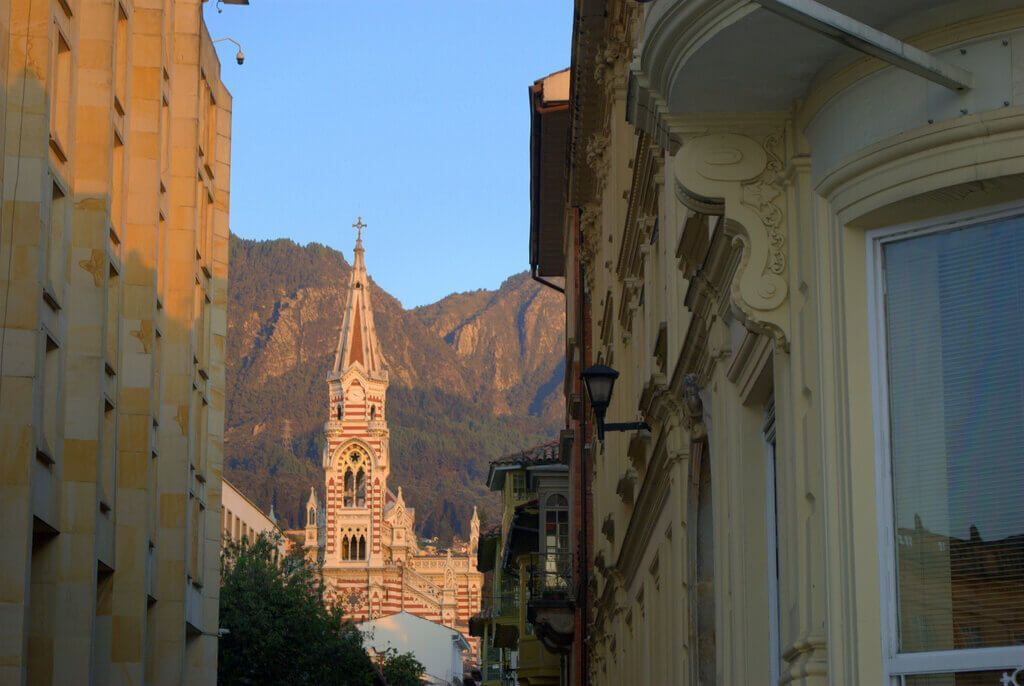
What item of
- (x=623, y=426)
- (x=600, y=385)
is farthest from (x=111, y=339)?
(x=600, y=385)

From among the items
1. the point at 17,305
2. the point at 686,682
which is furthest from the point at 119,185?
the point at 686,682

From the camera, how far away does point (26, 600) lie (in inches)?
861

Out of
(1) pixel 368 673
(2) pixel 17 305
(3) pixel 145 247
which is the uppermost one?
(3) pixel 145 247

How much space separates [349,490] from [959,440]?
157693 millimetres

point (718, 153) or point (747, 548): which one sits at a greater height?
point (718, 153)

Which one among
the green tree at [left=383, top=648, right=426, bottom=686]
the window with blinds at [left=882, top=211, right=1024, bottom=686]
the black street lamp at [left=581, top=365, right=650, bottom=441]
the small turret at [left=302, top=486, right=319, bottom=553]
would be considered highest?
the small turret at [left=302, top=486, right=319, bottom=553]

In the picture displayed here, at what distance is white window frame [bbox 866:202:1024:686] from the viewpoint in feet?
21.6

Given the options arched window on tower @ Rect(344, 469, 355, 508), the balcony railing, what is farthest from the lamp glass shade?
arched window on tower @ Rect(344, 469, 355, 508)

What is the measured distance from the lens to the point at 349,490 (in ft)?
534

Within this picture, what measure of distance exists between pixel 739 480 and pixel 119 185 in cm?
2221

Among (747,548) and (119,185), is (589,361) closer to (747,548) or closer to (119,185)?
(119,185)

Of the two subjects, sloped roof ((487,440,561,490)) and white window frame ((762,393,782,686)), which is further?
sloped roof ((487,440,561,490))

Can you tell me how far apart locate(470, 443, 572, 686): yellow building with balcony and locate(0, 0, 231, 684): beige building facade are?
25.6 feet

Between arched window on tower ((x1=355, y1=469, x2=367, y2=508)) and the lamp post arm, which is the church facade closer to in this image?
arched window on tower ((x1=355, y1=469, x2=367, y2=508))
